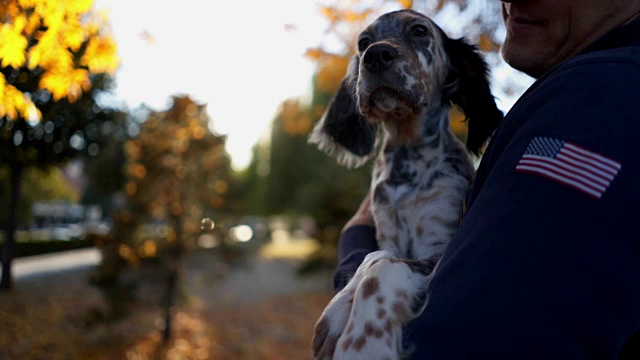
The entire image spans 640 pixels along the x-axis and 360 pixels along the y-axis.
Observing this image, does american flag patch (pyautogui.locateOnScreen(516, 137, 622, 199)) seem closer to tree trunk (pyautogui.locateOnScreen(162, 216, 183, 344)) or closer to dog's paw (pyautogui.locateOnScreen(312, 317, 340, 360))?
dog's paw (pyautogui.locateOnScreen(312, 317, 340, 360))

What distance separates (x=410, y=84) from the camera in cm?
284

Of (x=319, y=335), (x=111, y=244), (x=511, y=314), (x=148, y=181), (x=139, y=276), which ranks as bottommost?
(x=139, y=276)

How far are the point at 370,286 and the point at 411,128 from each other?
1458mm

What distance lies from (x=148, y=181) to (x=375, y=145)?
848 cm

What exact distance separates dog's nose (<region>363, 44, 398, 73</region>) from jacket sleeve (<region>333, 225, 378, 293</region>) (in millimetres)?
731

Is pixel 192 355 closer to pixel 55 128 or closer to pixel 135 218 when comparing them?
pixel 135 218

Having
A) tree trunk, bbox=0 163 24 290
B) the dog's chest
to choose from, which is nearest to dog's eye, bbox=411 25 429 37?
the dog's chest

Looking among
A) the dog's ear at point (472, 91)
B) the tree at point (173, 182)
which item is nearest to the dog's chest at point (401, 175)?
the dog's ear at point (472, 91)

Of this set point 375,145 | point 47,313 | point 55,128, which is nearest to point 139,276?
point 47,313

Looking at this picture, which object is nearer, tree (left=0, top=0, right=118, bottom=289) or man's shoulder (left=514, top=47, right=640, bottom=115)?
man's shoulder (left=514, top=47, right=640, bottom=115)

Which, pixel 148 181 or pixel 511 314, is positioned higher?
pixel 511 314

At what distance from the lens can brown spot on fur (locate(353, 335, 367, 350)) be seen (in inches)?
58.8

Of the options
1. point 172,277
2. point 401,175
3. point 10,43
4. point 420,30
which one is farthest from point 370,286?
point 172,277

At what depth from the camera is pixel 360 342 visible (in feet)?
4.93
